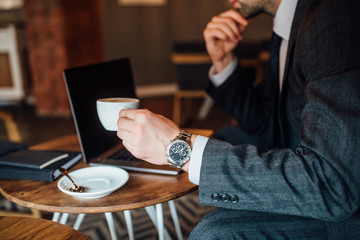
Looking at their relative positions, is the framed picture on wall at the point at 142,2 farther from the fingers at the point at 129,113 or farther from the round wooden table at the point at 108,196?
the fingers at the point at 129,113

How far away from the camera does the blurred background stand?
3.87 m

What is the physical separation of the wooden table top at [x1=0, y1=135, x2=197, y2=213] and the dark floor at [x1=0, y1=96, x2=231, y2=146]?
2454 millimetres

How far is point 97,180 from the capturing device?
3.03 feet

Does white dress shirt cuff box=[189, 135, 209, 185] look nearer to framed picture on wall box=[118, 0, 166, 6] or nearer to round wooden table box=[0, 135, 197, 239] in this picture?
round wooden table box=[0, 135, 197, 239]

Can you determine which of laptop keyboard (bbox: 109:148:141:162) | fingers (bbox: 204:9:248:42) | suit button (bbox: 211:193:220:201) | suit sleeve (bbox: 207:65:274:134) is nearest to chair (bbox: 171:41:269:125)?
suit sleeve (bbox: 207:65:274:134)

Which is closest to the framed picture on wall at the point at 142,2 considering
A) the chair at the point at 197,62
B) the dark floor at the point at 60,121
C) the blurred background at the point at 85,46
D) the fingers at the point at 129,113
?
the blurred background at the point at 85,46

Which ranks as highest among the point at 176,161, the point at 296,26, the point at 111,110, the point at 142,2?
the point at 142,2

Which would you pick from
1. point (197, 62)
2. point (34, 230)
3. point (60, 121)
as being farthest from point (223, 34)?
point (60, 121)

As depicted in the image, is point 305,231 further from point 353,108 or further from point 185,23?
point 185,23

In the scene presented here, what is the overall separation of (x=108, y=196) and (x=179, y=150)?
246mm

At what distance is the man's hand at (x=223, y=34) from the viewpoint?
1.26 m

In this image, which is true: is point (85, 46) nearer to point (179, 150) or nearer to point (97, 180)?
point (97, 180)

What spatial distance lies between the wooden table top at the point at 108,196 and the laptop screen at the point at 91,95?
0.17 metres

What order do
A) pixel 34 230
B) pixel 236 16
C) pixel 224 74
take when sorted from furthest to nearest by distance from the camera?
pixel 224 74
pixel 236 16
pixel 34 230
